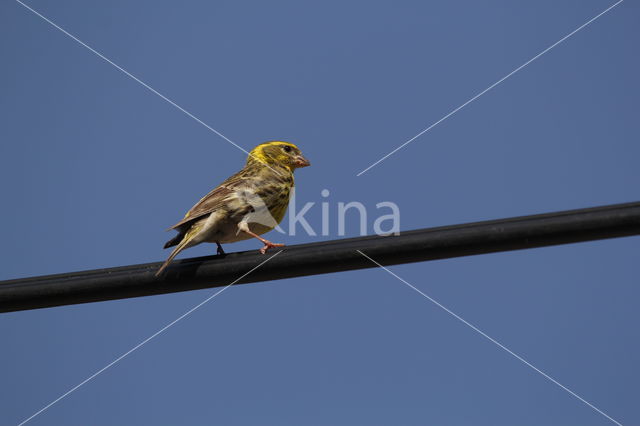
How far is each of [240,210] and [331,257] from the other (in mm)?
2697

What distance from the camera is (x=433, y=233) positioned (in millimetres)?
4848

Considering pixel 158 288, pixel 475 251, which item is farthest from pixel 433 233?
pixel 158 288

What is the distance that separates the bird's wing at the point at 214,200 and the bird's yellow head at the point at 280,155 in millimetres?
1220

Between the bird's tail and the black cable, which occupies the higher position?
the bird's tail

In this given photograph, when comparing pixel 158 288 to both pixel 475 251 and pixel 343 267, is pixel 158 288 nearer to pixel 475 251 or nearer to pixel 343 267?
pixel 343 267

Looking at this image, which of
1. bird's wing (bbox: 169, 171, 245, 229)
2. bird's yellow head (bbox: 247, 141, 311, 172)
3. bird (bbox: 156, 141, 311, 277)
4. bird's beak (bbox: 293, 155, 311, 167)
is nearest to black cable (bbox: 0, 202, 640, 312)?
bird (bbox: 156, 141, 311, 277)

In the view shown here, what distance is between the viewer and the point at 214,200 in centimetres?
743

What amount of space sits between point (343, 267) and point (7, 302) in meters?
2.13

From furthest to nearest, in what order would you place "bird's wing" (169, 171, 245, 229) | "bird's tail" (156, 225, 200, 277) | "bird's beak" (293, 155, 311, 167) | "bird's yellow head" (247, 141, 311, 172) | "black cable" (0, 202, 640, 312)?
"bird's beak" (293, 155, 311, 167), "bird's yellow head" (247, 141, 311, 172), "bird's wing" (169, 171, 245, 229), "bird's tail" (156, 225, 200, 277), "black cable" (0, 202, 640, 312)

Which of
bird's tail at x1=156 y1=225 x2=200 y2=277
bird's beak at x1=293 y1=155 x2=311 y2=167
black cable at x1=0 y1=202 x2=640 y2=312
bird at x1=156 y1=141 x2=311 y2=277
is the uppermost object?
bird's beak at x1=293 y1=155 x2=311 y2=167

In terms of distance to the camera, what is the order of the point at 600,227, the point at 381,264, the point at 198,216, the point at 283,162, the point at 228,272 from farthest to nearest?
the point at 283,162 < the point at 198,216 < the point at 228,272 < the point at 381,264 < the point at 600,227

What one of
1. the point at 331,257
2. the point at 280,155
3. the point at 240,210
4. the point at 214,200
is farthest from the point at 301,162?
the point at 331,257

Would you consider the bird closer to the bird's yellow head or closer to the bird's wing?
the bird's wing

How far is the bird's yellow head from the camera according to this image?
9016 millimetres
